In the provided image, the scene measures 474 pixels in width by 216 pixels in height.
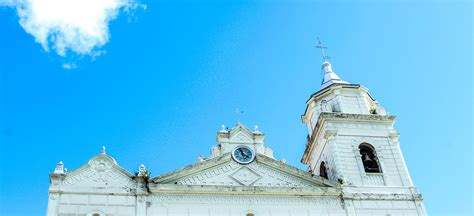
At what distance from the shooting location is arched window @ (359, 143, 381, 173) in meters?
31.7

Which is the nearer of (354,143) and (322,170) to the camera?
(354,143)

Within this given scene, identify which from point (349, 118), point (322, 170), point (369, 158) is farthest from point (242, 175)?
point (369, 158)

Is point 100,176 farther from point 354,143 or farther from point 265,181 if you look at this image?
point 354,143

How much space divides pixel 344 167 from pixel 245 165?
5126mm

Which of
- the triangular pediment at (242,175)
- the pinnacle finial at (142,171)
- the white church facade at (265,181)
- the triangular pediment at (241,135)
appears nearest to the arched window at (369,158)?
the white church facade at (265,181)

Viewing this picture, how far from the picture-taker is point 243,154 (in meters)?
30.2

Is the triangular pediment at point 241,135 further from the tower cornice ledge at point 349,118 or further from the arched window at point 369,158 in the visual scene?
the arched window at point 369,158

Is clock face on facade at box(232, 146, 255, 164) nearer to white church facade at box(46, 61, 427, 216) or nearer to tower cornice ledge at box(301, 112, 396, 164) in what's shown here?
white church facade at box(46, 61, 427, 216)

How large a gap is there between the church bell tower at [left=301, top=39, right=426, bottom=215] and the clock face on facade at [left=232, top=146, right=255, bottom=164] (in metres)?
4.41

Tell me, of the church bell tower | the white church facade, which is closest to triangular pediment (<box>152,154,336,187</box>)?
the white church facade

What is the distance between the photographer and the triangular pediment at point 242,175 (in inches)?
1136

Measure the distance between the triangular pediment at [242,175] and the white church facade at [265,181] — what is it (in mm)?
48

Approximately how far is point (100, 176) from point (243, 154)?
7.02 metres

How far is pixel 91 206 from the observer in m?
26.8
